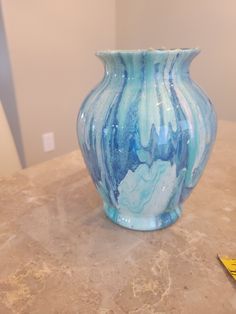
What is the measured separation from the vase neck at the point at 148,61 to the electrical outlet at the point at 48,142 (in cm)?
123

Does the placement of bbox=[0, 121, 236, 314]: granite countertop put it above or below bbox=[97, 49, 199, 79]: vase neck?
below

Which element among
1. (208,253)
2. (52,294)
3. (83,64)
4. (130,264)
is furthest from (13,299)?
(83,64)

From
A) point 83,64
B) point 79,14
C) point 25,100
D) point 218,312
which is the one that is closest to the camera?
point 218,312

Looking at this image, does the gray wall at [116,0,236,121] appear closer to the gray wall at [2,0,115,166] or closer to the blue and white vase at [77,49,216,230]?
the gray wall at [2,0,115,166]

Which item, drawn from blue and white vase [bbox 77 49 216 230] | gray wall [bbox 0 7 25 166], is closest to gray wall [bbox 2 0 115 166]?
gray wall [bbox 0 7 25 166]

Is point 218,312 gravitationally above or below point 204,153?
below

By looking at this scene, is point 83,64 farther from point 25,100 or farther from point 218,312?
point 218,312

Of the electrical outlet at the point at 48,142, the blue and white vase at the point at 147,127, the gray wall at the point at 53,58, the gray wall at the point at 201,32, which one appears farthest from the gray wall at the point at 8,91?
the blue and white vase at the point at 147,127

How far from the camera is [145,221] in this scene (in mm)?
486

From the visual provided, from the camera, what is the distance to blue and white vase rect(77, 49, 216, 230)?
39cm

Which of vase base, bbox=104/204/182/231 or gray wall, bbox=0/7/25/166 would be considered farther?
gray wall, bbox=0/7/25/166

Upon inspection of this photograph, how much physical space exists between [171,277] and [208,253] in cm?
8

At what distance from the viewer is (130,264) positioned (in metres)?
0.41

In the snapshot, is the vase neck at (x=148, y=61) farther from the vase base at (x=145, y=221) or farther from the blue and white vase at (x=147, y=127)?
the vase base at (x=145, y=221)
